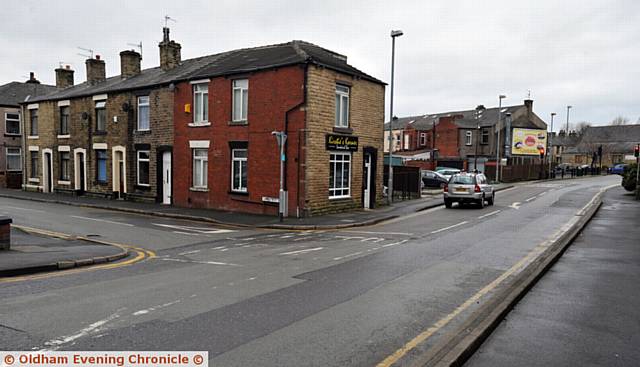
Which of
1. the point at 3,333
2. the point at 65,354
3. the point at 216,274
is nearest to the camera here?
the point at 65,354

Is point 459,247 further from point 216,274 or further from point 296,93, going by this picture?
point 296,93

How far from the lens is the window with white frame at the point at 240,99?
20556mm

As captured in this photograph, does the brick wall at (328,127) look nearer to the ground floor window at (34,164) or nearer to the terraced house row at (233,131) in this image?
the terraced house row at (233,131)

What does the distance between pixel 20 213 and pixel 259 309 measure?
17.4 metres

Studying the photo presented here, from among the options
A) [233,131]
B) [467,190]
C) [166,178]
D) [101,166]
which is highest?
[233,131]

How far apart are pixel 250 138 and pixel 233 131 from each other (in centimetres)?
110

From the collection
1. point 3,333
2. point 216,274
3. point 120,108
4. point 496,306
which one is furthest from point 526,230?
point 120,108

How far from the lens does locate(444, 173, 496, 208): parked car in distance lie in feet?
74.2

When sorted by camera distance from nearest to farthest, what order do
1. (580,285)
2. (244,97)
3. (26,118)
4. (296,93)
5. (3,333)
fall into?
(3,333) < (580,285) < (296,93) < (244,97) < (26,118)

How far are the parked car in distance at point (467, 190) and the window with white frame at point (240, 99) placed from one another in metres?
10.7

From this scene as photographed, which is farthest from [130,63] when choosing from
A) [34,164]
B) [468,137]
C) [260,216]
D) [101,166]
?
[468,137]

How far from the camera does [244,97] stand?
2064cm

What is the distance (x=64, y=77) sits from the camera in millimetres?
34844

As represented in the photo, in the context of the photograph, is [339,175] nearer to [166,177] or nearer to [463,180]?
[463,180]
